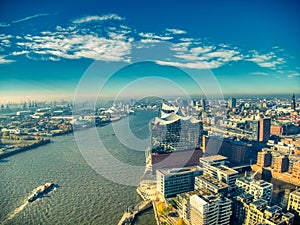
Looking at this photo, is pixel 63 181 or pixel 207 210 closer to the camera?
pixel 207 210

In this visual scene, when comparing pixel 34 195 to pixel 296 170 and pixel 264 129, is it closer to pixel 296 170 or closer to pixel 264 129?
pixel 296 170

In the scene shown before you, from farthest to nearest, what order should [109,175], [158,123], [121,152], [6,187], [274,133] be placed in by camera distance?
[274,133], [121,152], [158,123], [109,175], [6,187]

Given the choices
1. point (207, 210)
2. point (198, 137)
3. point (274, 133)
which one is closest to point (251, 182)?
point (207, 210)

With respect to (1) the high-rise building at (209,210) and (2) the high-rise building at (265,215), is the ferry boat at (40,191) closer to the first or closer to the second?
(1) the high-rise building at (209,210)

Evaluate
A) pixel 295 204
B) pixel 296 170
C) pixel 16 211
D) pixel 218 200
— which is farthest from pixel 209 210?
pixel 296 170

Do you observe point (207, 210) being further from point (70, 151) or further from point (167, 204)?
point (70, 151)

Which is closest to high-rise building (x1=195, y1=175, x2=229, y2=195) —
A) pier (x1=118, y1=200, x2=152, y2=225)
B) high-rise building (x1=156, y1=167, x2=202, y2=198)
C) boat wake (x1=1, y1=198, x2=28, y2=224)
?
high-rise building (x1=156, y1=167, x2=202, y2=198)
